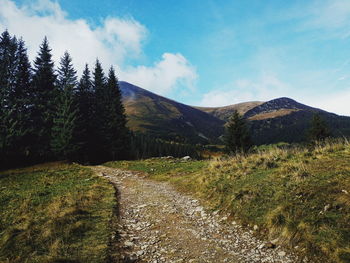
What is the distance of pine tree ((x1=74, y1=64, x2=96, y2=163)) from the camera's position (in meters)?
33.5

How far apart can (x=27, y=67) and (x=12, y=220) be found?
36.4 m

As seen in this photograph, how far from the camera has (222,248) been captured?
5.86 m

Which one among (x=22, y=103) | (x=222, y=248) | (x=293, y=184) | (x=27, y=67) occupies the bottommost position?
(x=222, y=248)

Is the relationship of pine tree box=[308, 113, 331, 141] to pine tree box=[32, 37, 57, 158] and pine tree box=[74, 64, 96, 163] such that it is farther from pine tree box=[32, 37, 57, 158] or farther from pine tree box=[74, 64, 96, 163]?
pine tree box=[32, 37, 57, 158]

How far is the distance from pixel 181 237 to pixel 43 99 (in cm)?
3725

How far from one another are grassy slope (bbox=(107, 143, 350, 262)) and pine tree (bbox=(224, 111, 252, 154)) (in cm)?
2349

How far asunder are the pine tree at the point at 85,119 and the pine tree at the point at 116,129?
2.67 metres

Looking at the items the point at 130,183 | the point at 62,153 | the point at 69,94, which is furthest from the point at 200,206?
the point at 69,94

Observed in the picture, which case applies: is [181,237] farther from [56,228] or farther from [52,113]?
[52,113]

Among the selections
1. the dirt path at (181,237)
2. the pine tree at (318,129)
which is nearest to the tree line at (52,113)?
the dirt path at (181,237)

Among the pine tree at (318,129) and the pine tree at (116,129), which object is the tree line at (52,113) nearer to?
the pine tree at (116,129)

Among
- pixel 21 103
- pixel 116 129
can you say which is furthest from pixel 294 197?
pixel 21 103

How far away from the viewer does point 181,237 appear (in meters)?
6.59

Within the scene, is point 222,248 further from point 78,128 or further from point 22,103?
point 22,103
